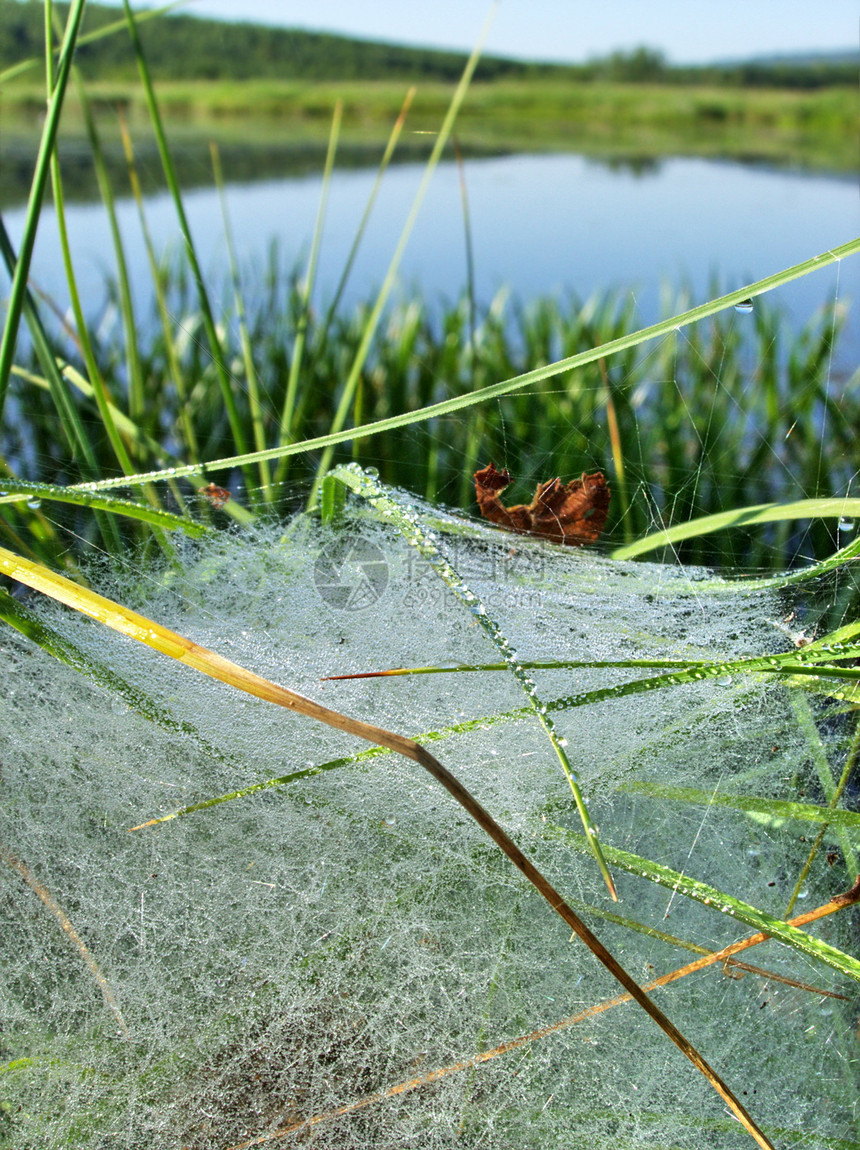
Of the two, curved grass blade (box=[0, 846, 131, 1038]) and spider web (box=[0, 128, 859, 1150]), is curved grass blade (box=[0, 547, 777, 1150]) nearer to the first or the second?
spider web (box=[0, 128, 859, 1150])

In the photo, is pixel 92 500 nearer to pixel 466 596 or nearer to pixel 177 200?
pixel 466 596

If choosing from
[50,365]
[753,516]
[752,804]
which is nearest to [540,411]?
[753,516]

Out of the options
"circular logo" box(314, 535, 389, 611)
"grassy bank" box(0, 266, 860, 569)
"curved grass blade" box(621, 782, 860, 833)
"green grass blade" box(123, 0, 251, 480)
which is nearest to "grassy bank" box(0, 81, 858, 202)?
"grassy bank" box(0, 266, 860, 569)

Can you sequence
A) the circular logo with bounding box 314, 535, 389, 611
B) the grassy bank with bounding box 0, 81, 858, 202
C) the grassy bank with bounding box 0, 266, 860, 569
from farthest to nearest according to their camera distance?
the grassy bank with bounding box 0, 81, 858, 202 < the grassy bank with bounding box 0, 266, 860, 569 < the circular logo with bounding box 314, 535, 389, 611

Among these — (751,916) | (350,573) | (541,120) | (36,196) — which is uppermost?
(541,120)

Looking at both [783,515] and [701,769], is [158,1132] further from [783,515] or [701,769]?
[783,515]

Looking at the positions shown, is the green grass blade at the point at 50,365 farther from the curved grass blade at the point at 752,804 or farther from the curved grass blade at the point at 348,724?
the curved grass blade at the point at 752,804
